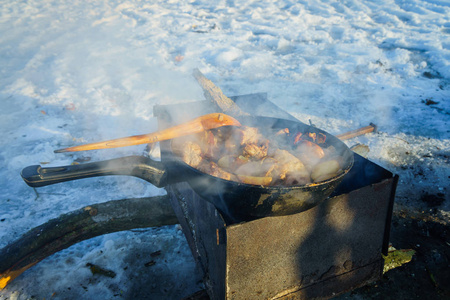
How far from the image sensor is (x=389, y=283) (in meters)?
3.04

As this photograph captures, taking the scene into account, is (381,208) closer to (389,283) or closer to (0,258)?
(389,283)

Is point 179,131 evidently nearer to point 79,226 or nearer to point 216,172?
point 216,172

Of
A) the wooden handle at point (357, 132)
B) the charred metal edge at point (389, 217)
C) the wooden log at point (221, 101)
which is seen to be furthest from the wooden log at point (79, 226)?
the wooden handle at point (357, 132)

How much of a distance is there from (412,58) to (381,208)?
723cm

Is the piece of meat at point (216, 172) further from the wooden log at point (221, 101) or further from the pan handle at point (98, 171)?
the wooden log at point (221, 101)

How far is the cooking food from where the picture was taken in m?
2.05

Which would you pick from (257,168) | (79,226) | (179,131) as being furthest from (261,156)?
(79,226)

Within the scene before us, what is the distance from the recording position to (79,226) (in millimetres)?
3221

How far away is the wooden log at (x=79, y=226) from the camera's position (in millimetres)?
2951

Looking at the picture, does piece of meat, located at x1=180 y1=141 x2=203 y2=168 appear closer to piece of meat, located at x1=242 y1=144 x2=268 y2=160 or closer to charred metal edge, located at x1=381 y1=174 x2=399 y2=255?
piece of meat, located at x1=242 y1=144 x2=268 y2=160

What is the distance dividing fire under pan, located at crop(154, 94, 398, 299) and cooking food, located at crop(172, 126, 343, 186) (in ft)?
1.14

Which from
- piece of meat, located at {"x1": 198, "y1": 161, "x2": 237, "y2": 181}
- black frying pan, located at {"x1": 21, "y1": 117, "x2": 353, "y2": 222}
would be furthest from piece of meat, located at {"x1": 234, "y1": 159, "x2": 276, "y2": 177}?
black frying pan, located at {"x1": 21, "y1": 117, "x2": 353, "y2": 222}

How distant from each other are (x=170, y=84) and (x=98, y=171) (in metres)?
5.51

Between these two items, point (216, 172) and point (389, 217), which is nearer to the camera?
point (216, 172)
